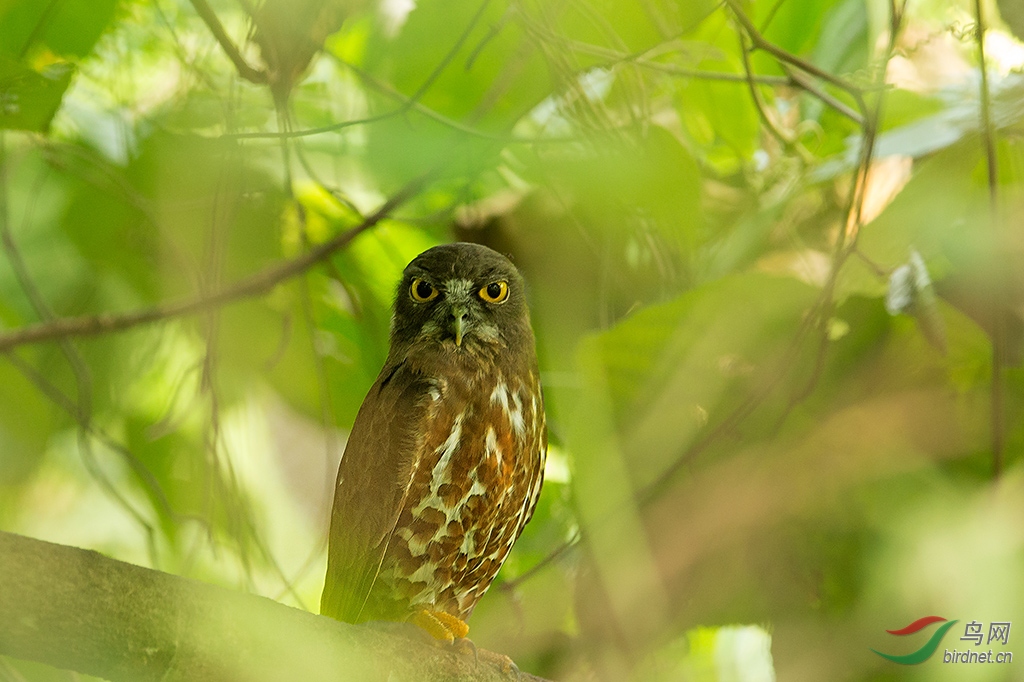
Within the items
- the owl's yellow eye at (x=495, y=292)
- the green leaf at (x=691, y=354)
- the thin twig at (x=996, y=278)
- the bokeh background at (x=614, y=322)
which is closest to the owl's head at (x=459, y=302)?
the owl's yellow eye at (x=495, y=292)

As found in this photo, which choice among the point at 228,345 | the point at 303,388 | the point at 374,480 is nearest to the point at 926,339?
the point at 374,480

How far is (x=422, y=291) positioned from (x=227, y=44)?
54 cm

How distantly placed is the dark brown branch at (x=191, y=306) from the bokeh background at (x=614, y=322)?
21mm

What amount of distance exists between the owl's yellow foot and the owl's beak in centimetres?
49

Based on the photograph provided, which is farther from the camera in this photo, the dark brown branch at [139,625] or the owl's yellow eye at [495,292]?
the owl's yellow eye at [495,292]

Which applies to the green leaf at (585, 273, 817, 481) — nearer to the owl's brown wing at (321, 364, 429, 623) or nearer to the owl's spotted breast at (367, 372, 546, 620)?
the owl's spotted breast at (367, 372, 546, 620)

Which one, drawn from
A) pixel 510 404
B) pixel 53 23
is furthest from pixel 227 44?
pixel 510 404

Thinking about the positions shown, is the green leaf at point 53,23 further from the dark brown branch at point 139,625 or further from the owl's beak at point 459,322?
the dark brown branch at point 139,625

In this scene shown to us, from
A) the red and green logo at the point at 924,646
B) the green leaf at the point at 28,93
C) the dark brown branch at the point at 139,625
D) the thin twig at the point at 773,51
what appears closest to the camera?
the dark brown branch at the point at 139,625

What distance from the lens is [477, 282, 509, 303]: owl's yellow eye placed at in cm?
157

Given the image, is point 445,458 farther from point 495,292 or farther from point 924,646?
point 924,646

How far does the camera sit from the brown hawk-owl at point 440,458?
1.45 m

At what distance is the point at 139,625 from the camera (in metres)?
1.03

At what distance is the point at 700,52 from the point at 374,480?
1.23 meters
